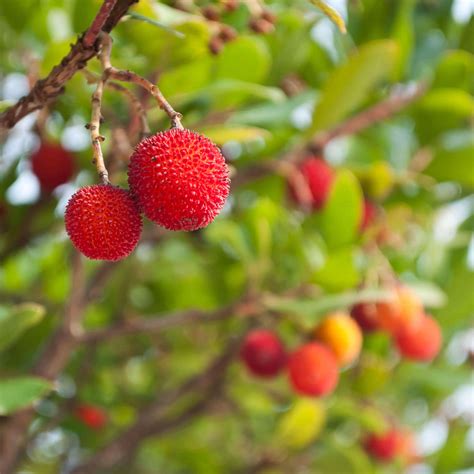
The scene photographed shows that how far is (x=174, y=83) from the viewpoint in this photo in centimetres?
140

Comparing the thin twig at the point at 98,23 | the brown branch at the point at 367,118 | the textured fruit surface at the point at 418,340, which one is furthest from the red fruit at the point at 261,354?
the thin twig at the point at 98,23

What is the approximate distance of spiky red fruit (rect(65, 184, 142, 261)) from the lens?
2.32 feet

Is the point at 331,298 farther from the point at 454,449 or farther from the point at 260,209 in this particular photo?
the point at 454,449

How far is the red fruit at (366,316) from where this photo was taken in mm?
1804

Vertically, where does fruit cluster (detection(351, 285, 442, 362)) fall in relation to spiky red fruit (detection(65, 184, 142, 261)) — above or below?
above

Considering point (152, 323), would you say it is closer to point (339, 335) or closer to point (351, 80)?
point (339, 335)

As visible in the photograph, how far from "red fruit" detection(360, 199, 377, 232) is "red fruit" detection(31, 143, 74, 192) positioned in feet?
2.24

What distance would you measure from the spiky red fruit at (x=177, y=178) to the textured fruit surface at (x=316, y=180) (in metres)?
0.99

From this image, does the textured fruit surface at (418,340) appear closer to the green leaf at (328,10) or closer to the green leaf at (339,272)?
the green leaf at (339,272)

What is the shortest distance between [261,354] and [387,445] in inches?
29.4

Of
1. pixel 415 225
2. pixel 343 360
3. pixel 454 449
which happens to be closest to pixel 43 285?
pixel 343 360

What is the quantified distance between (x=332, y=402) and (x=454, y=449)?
542mm

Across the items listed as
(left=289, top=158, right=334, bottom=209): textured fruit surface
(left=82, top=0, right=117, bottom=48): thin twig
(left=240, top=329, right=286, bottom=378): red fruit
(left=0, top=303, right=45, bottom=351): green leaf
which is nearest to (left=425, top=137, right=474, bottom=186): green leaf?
(left=289, top=158, right=334, bottom=209): textured fruit surface

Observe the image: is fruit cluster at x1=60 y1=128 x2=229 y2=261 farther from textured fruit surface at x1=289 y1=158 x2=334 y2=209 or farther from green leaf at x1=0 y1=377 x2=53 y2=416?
textured fruit surface at x1=289 y1=158 x2=334 y2=209
